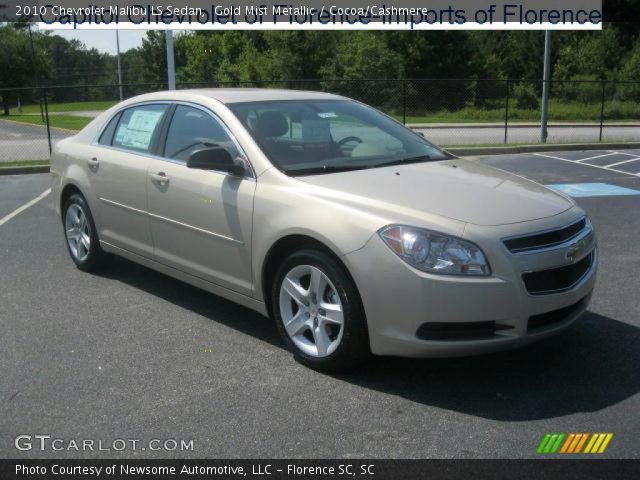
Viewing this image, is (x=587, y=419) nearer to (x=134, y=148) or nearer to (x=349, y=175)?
(x=349, y=175)

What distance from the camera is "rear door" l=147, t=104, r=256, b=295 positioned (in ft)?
15.1

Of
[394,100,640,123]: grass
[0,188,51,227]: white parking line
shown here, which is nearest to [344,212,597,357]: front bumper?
[0,188,51,227]: white parking line

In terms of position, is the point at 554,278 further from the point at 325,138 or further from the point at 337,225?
the point at 325,138

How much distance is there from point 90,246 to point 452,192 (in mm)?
3478

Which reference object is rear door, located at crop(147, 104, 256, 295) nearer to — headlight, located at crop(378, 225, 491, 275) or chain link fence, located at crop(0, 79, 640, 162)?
headlight, located at crop(378, 225, 491, 275)

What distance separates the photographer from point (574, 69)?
46.0 metres

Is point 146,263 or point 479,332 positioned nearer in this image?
point 479,332

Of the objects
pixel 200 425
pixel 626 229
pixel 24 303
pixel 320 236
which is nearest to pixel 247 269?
pixel 320 236

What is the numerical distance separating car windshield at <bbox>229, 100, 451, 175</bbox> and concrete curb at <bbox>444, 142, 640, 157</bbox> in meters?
11.8

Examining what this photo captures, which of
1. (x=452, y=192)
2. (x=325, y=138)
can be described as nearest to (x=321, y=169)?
(x=325, y=138)

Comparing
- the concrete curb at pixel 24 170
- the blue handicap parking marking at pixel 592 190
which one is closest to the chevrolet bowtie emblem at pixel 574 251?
the blue handicap parking marking at pixel 592 190

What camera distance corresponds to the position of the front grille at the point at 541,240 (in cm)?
375

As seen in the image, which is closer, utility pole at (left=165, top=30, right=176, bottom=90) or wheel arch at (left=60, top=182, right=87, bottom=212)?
wheel arch at (left=60, top=182, right=87, bottom=212)
